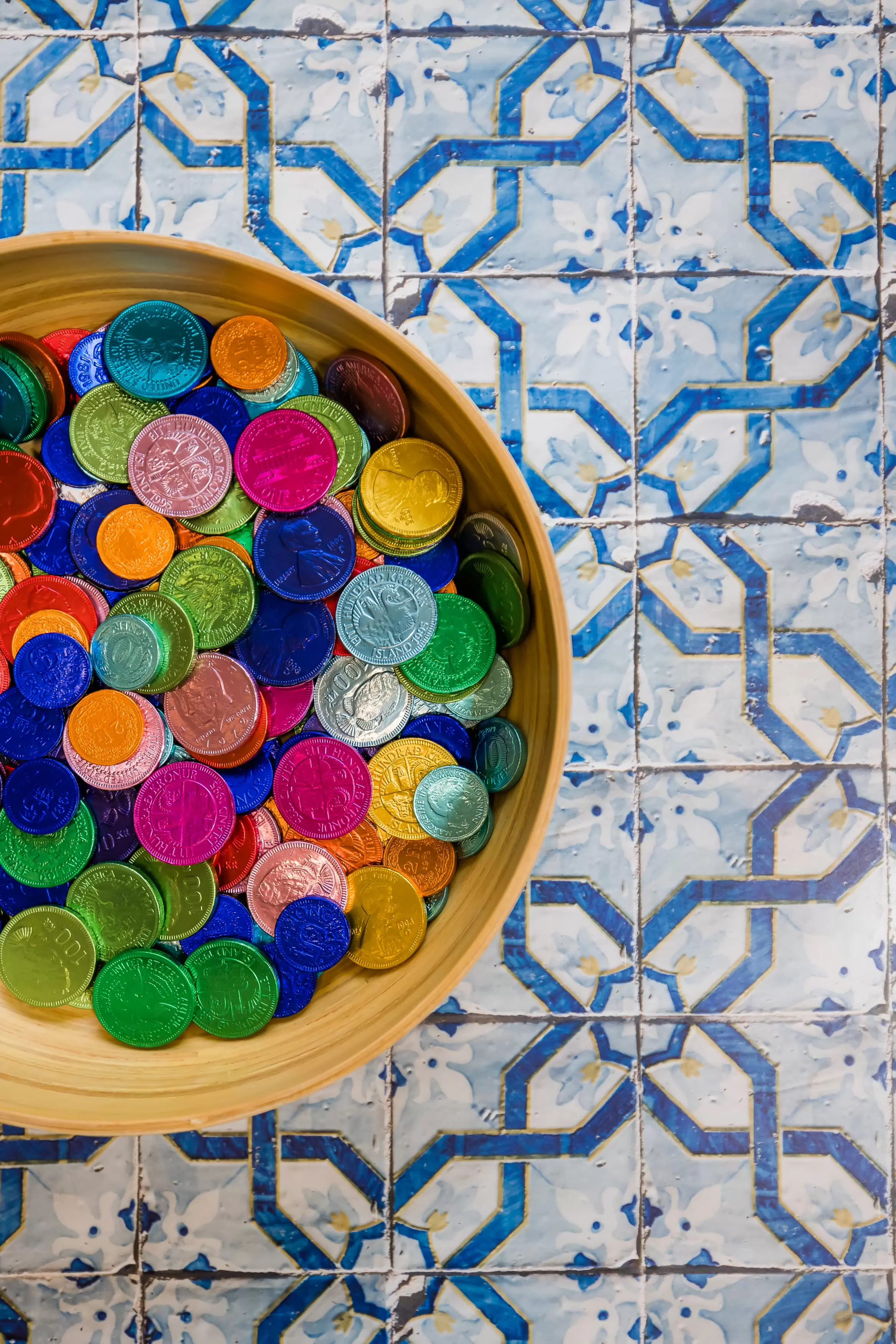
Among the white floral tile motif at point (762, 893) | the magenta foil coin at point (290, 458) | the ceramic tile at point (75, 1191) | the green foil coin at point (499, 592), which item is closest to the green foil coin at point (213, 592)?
the magenta foil coin at point (290, 458)

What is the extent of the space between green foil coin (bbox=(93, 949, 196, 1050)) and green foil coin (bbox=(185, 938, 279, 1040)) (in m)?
0.02

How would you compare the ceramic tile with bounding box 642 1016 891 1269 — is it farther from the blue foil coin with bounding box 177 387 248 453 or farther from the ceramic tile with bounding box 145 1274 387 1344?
the blue foil coin with bounding box 177 387 248 453

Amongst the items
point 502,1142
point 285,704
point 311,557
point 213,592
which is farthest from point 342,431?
point 502,1142

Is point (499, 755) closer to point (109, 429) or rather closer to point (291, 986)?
point (291, 986)

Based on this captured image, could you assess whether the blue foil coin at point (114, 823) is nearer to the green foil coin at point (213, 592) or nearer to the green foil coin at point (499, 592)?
the green foil coin at point (213, 592)

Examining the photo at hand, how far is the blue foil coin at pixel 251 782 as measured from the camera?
1278mm

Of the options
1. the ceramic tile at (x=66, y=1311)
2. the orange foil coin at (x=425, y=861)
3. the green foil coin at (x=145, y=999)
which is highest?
the orange foil coin at (x=425, y=861)

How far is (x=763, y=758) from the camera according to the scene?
4.85ft

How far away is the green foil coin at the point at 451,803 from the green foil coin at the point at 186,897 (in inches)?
12.8

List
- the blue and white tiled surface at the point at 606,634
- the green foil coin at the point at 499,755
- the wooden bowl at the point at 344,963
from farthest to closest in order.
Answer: the blue and white tiled surface at the point at 606,634, the green foil coin at the point at 499,755, the wooden bowl at the point at 344,963

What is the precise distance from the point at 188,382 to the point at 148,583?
296 millimetres

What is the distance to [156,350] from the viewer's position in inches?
48.4

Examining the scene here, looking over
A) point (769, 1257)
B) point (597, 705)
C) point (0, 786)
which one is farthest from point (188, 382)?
point (769, 1257)

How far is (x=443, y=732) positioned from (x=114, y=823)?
51 centimetres
